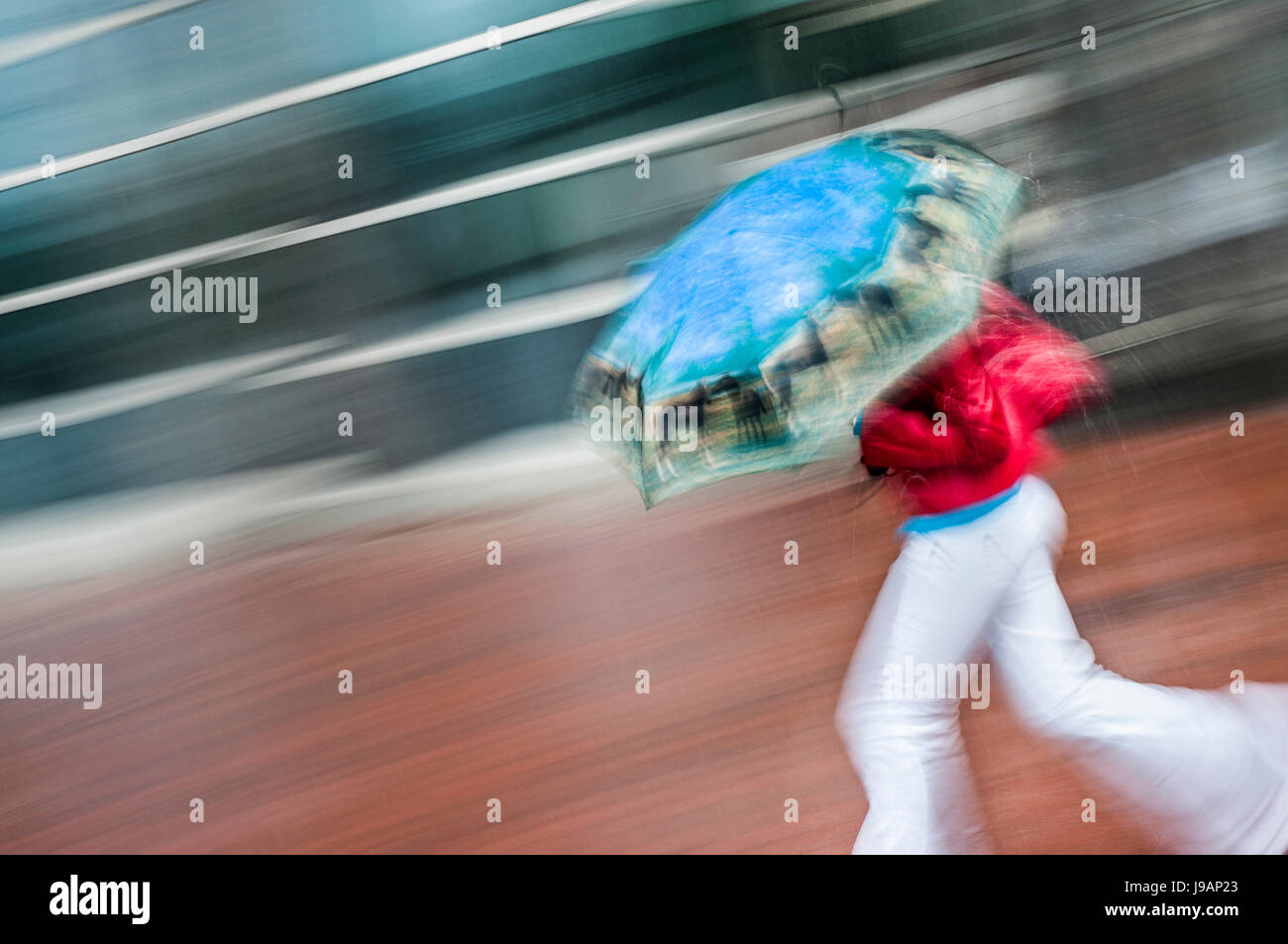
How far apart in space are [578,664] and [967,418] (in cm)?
92

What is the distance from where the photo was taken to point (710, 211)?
2.13 meters

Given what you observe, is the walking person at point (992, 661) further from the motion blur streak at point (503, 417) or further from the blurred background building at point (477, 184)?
the blurred background building at point (477, 184)

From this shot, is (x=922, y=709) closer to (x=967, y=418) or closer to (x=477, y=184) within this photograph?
(x=967, y=418)

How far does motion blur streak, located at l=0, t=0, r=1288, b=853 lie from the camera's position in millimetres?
2154

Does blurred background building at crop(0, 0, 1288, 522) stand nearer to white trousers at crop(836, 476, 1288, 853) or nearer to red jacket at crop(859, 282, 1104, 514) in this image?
red jacket at crop(859, 282, 1104, 514)

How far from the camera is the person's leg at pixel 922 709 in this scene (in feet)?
6.13

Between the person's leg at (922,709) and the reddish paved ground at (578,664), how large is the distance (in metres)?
0.24

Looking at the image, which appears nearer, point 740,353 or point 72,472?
point 740,353

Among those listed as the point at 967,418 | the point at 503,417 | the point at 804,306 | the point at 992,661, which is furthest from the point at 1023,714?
the point at 503,417

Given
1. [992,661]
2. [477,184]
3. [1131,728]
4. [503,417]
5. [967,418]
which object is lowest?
[1131,728]

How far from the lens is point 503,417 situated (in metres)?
2.23
